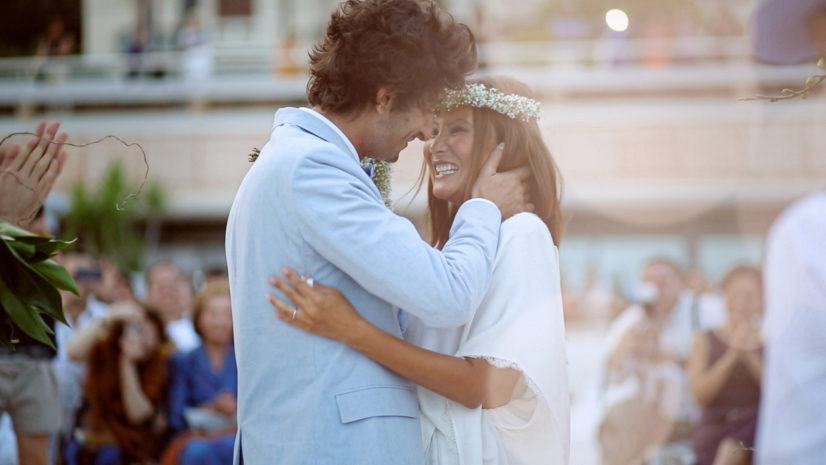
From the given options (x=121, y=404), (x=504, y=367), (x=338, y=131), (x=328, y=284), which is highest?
(x=338, y=131)

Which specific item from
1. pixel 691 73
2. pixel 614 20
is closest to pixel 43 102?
pixel 691 73

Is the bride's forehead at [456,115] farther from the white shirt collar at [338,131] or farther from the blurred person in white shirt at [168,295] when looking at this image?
the blurred person in white shirt at [168,295]

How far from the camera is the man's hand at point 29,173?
2.87 meters

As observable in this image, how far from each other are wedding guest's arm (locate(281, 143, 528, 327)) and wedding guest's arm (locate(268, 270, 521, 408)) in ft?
0.26

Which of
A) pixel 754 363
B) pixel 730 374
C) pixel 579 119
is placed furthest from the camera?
pixel 579 119

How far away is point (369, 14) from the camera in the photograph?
7.89 ft

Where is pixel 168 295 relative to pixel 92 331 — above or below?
below

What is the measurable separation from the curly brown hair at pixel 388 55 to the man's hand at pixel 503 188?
1.01ft

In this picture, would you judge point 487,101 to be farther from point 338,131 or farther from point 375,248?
point 375,248

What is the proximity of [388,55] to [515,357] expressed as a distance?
0.76m

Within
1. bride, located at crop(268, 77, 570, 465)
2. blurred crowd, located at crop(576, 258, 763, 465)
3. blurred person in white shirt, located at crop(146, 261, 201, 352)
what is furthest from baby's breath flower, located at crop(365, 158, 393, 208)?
blurred person in white shirt, located at crop(146, 261, 201, 352)

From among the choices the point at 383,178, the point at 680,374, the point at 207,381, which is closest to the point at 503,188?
the point at 383,178

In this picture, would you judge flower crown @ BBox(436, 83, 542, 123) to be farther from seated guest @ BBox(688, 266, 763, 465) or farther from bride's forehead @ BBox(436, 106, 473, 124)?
seated guest @ BBox(688, 266, 763, 465)

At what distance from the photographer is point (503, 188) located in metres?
2.70
